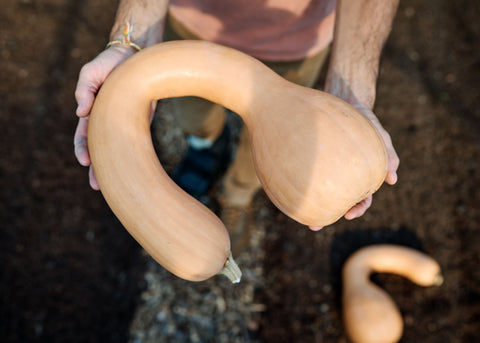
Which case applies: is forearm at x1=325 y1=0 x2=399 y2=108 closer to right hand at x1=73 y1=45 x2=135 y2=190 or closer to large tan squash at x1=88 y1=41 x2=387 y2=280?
large tan squash at x1=88 y1=41 x2=387 y2=280

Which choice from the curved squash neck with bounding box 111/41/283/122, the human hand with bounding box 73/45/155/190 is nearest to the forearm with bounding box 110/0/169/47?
the human hand with bounding box 73/45/155/190

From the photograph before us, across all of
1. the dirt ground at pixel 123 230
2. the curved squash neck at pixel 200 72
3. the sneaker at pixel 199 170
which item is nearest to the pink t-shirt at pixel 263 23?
the curved squash neck at pixel 200 72

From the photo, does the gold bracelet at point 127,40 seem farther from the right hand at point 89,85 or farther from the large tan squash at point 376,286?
the large tan squash at point 376,286

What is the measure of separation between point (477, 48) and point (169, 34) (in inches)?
122

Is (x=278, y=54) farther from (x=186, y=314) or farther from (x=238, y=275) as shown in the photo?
(x=186, y=314)

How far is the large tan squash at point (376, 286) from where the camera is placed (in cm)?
230

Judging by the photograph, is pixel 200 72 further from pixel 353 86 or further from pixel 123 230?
pixel 123 230

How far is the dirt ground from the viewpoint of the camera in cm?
236

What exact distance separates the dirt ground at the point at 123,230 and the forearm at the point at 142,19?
1.42 metres

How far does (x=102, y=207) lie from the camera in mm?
2574

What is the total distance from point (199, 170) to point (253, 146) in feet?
4.69

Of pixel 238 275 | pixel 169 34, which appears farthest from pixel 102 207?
pixel 238 275

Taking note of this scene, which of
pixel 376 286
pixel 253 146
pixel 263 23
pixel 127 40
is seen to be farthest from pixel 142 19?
pixel 376 286

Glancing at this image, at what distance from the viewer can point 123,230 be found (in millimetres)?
2520
